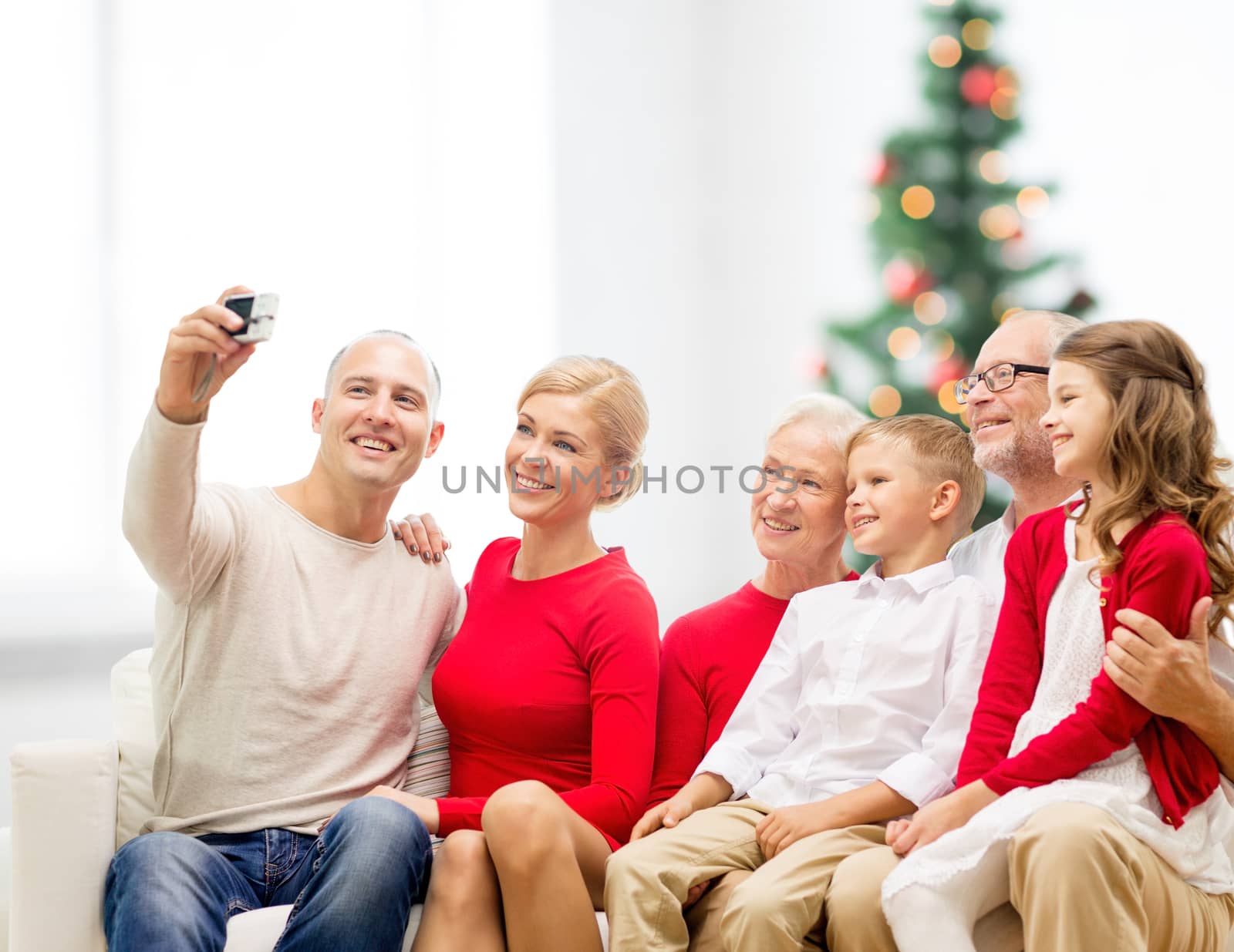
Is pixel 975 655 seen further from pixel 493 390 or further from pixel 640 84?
pixel 640 84

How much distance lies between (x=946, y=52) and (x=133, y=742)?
2.70 meters

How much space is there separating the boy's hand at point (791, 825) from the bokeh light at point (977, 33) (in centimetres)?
243

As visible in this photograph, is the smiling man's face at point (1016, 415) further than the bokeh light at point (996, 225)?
No

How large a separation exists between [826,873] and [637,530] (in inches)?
104

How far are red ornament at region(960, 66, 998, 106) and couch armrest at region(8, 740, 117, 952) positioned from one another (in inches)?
108

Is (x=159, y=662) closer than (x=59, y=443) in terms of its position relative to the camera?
Yes

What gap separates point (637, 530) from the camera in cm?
409

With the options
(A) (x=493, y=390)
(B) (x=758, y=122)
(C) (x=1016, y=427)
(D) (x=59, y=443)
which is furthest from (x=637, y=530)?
(C) (x=1016, y=427)

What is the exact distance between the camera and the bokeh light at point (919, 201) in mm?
3250

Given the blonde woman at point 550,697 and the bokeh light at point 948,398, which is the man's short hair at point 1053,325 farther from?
the bokeh light at point 948,398

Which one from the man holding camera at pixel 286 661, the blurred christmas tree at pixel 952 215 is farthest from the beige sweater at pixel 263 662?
the blurred christmas tree at pixel 952 215

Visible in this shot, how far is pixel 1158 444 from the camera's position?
4.83 ft

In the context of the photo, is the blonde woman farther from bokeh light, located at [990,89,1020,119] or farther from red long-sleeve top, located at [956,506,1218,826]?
bokeh light, located at [990,89,1020,119]

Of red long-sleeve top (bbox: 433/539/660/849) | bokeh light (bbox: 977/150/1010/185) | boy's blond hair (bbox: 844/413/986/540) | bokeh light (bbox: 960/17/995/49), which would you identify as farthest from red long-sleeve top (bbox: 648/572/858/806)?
bokeh light (bbox: 960/17/995/49)
